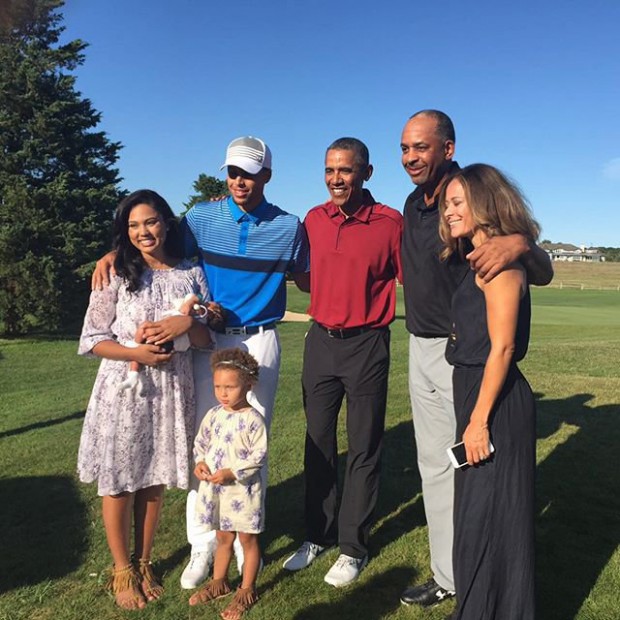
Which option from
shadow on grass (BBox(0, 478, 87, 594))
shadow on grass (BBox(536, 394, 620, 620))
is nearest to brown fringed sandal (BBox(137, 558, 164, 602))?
shadow on grass (BBox(0, 478, 87, 594))

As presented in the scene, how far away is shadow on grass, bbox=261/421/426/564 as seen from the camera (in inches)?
162

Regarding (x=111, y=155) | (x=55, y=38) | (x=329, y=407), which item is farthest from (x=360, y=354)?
(x=55, y=38)

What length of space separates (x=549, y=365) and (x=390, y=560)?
316 inches

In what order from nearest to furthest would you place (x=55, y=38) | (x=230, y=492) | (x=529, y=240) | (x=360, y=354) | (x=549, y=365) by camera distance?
(x=529, y=240)
(x=230, y=492)
(x=360, y=354)
(x=549, y=365)
(x=55, y=38)

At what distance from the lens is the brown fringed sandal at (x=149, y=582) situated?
330cm

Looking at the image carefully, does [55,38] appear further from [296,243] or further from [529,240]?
[529,240]

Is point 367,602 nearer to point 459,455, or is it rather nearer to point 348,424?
point 348,424

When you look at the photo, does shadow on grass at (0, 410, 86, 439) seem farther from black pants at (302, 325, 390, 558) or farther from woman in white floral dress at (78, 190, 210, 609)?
black pants at (302, 325, 390, 558)

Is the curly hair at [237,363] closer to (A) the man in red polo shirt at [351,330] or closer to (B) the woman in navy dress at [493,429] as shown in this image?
(A) the man in red polo shirt at [351,330]

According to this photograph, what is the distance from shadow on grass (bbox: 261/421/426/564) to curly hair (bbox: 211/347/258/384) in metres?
1.42

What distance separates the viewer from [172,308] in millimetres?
3184

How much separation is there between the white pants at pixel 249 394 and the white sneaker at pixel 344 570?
0.69 meters

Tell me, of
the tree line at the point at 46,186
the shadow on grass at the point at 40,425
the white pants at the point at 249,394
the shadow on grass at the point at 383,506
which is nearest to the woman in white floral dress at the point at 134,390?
the white pants at the point at 249,394

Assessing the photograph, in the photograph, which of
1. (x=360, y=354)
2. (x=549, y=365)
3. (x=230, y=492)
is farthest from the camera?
(x=549, y=365)
